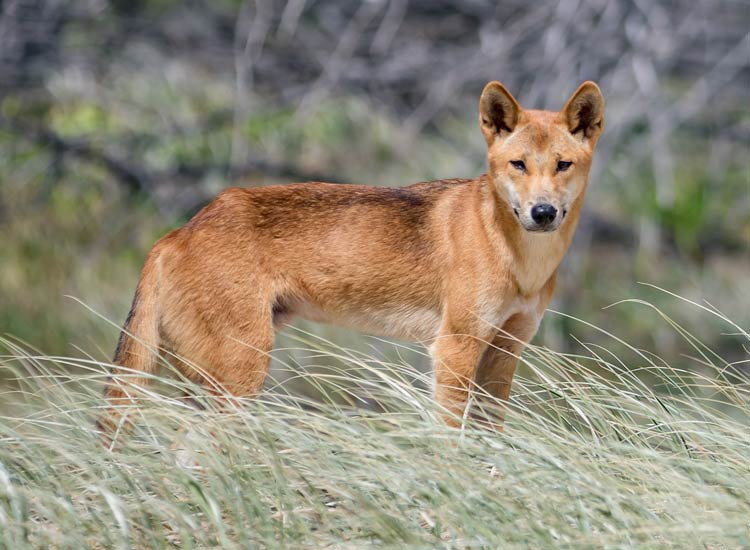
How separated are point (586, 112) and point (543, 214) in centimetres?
57

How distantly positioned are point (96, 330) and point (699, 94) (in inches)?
189

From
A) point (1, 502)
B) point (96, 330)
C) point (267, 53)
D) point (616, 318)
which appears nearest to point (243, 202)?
point (1, 502)

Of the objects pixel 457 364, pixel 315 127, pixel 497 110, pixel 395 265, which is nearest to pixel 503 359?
pixel 457 364

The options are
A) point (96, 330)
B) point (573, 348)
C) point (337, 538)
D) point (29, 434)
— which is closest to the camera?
point (337, 538)

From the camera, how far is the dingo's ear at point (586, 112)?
196 inches

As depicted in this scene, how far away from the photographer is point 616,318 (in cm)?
1064

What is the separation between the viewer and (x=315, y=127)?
10430 millimetres

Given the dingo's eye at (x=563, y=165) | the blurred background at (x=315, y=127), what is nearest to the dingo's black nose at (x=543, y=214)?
the dingo's eye at (x=563, y=165)

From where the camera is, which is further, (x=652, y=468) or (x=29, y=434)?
(x=29, y=434)

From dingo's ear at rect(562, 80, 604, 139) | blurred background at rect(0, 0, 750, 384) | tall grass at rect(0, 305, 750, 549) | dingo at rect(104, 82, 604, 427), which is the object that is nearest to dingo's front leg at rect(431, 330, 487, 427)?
dingo at rect(104, 82, 604, 427)

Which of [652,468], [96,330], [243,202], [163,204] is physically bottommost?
[96,330]

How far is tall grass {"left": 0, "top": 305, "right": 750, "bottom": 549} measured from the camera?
146 inches

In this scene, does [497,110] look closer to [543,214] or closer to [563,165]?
[563,165]

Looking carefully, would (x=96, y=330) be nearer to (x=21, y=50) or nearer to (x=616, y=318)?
(x=21, y=50)
